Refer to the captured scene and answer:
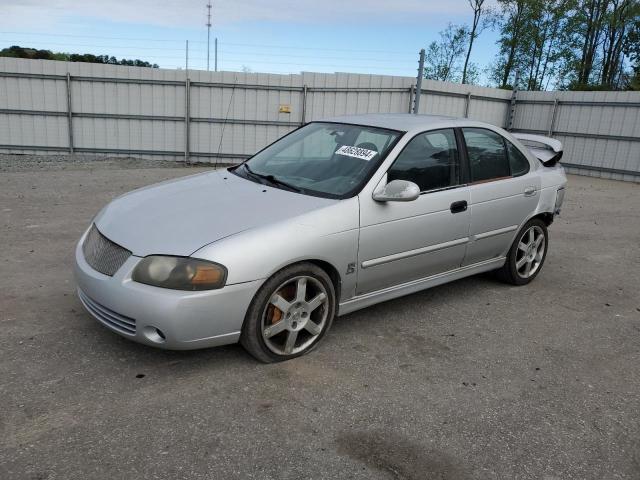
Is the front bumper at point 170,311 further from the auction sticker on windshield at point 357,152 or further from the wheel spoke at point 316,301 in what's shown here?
the auction sticker on windshield at point 357,152

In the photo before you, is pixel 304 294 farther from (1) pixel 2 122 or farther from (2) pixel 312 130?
(1) pixel 2 122

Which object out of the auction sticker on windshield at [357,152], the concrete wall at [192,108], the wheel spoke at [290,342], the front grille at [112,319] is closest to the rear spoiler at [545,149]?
the auction sticker on windshield at [357,152]

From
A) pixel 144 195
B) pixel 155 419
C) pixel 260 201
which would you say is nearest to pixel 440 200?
pixel 260 201

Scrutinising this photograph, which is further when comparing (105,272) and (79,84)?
(79,84)

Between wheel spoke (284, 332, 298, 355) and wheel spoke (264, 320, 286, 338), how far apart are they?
0.24 feet

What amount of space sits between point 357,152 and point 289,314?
4.57ft

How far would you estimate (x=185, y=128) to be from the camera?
47.3 ft

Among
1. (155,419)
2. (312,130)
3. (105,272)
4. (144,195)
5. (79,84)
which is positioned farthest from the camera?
(79,84)

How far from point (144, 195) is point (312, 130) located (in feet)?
5.21

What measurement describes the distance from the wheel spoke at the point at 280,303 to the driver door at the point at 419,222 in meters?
0.63

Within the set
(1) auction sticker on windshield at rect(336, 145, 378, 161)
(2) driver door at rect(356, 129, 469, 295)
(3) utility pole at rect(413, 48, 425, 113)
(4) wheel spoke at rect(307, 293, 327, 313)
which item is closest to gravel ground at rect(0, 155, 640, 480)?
(4) wheel spoke at rect(307, 293, 327, 313)

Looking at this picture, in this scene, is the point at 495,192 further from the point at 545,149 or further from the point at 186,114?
the point at 186,114

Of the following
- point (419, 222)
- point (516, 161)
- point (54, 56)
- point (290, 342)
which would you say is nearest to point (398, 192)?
point (419, 222)

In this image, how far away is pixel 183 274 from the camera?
10.3 feet
